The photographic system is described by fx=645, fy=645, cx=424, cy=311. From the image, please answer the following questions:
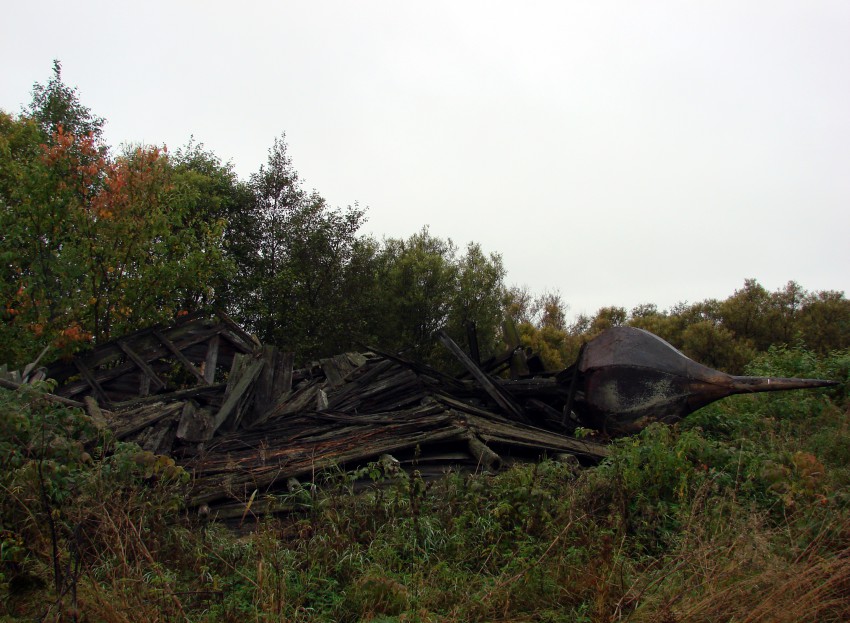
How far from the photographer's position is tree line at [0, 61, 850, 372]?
1341cm

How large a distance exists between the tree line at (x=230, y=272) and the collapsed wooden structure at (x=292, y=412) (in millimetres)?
1560

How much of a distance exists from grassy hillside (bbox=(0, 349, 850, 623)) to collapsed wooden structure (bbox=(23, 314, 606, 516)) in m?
0.65

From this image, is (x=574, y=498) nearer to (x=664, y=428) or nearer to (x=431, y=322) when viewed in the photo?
(x=664, y=428)

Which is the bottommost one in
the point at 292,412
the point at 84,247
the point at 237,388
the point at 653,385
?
the point at 292,412

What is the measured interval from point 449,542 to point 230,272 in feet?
46.7

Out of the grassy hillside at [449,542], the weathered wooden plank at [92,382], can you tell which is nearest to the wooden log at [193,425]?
the grassy hillside at [449,542]

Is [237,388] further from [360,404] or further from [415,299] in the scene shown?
[415,299]

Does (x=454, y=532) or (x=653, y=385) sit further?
(x=653, y=385)

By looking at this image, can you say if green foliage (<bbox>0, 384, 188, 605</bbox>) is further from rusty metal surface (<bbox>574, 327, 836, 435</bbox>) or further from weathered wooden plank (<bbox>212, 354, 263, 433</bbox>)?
rusty metal surface (<bbox>574, 327, 836, 435</bbox>)

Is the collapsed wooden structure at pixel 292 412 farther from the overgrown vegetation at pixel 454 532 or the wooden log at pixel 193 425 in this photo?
the overgrown vegetation at pixel 454 532

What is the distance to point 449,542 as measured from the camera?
5.40m

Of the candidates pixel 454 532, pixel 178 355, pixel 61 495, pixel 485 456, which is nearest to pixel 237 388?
pixel 178 355

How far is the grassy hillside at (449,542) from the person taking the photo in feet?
13.6

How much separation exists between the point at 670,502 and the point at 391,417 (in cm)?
401
